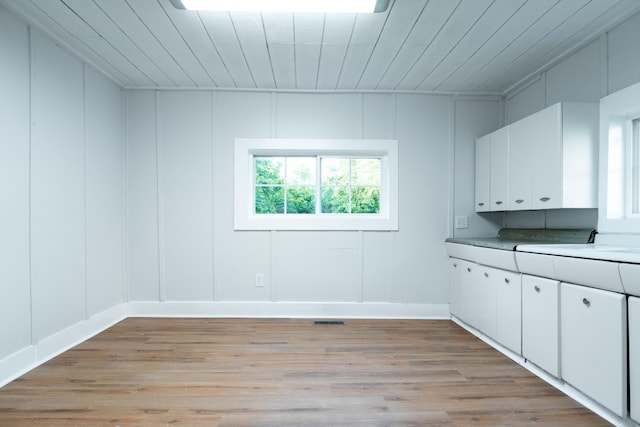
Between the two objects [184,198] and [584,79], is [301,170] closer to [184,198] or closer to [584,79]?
[184,198]

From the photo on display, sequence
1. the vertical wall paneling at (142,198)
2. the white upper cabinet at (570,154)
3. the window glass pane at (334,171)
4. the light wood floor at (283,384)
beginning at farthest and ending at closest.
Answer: the window glass pane at (334,171) < the vertical wall paneling at (142,198) < the white upper cabinet at (570,154) < the light wood floor at (283,384)

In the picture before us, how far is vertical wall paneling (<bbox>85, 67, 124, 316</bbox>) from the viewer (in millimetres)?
2768

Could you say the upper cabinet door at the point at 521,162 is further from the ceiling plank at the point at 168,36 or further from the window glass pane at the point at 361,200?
the ceiling plank at the point at 168,36

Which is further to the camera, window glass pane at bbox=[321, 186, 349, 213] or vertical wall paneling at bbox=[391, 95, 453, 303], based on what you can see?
window glass pane at bbox=[321, 186, 349, 213]

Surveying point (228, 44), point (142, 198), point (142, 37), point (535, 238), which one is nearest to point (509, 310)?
point (535, 238)

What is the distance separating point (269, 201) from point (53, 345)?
6.94 feet

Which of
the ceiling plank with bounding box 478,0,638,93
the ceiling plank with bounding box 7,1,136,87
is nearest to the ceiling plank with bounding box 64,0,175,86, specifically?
the ceiling plank with bounding box 7,1,136,87

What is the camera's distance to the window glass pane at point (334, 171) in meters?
3.48

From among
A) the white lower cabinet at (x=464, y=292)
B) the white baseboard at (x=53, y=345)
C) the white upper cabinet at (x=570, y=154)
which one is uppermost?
the white upper cabinet at (x=570, y=154)

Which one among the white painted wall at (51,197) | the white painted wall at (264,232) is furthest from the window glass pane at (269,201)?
the white painted wall at (51,197)

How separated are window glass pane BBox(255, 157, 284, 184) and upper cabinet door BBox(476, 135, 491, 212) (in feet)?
6.77

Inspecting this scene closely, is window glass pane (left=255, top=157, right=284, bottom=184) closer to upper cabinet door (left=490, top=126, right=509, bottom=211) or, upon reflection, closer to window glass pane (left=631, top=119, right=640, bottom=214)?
upper cabinet door (left=490, top=126, right=509, bottom=211)

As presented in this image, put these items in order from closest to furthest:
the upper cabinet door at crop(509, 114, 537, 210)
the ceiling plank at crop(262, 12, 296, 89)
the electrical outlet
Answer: the ceiling plank at crop(262, 12, 296, 89)
the upper cabinet door at crop(509, 114, 537, 210)
the electrical outlet

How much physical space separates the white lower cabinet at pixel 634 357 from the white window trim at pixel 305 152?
1.99 meters
